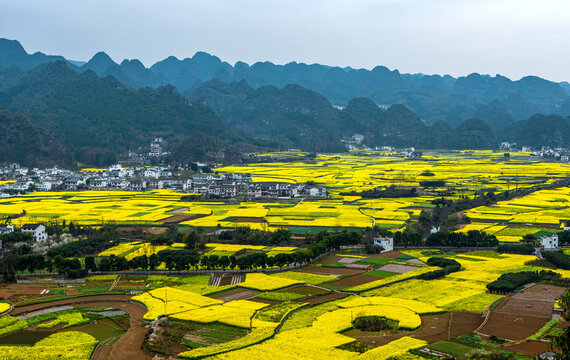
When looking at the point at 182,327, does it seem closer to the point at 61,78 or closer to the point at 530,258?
the point at 530,258

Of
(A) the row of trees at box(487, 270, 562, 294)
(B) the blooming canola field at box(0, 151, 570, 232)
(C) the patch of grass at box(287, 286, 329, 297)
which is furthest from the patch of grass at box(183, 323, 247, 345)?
(B) the blooming canola field at box(0, 151, 570, 232)

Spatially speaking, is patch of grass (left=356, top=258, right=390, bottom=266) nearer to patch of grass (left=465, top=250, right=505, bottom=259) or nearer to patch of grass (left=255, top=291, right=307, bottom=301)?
patch of grass (left=465, top=250, right=505, bottom=259)

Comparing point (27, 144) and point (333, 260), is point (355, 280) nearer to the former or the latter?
point (333, 260)

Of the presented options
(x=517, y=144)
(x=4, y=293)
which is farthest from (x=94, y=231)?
(x=517, y=144)

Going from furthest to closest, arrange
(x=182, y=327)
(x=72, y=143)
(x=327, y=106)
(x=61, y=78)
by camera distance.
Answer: (x=327, y=106) → (x=61, y=78) → (x=72, y=143) → (x=182, y=327)

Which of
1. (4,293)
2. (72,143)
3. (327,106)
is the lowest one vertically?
(4,293)
